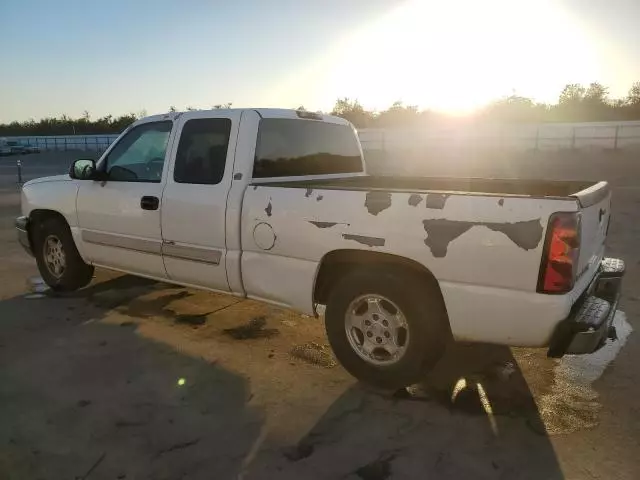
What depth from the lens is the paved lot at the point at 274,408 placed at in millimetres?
2777

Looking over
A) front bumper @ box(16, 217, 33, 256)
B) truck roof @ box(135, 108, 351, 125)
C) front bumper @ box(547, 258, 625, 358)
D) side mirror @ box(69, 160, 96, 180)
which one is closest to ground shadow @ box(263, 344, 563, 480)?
front bumper @ box(547, 258, 625, 358)

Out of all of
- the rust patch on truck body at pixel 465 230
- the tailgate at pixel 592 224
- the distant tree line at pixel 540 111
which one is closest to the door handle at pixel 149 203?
the rust patch on truck body at pixel 465 230

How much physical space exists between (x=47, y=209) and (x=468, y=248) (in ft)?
15.5

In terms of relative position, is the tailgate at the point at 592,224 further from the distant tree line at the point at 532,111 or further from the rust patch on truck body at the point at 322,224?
the distant tree line at the point at 532,111

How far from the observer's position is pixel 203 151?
4422mm

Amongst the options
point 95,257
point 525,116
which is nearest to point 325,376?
point 95,257

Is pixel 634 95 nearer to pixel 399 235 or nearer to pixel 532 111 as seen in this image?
pixel 532 111

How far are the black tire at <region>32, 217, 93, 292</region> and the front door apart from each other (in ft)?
1.09

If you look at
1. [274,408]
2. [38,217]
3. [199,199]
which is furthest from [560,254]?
[38,217]

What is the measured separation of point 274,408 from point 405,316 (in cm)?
104

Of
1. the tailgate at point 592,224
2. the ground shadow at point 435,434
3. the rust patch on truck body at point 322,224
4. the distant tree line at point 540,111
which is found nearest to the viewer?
the ground shadow at point 435,434

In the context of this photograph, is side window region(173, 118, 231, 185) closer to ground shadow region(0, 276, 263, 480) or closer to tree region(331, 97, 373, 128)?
ground shadow region(0, 276, 263, 480)

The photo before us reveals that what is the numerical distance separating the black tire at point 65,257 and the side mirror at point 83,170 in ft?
2.30

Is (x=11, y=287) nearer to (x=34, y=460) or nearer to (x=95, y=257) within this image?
(x=95, y=257)
